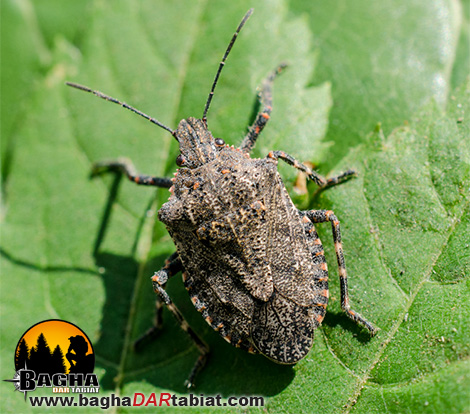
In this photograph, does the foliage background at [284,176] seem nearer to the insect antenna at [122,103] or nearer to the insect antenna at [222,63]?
the insect antenna at [222,63]

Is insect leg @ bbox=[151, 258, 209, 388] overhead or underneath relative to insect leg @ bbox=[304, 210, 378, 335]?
underneath

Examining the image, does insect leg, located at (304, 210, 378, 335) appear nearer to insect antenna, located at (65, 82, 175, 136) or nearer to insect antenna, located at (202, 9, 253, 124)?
insect antenna, located at (202, 9, 253, 124)

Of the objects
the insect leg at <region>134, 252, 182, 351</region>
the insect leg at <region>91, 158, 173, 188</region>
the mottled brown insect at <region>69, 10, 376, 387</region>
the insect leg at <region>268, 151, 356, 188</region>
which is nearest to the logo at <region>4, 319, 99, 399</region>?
the insect leg at <region>134, 252, 182, 351</region>

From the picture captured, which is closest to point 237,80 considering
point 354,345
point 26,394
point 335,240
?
point 335,240

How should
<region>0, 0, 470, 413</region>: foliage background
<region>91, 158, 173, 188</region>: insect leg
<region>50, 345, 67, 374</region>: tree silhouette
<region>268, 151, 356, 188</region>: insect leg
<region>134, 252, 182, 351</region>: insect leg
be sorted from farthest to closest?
<region>91, 158, 173, 188</region>: insect leg < <region>50, 345, 67, 374</region>: tree silhouette < <region>134, 252, 182, 351</region>: insect leg < <region>268, 151, 356, 188</region>: insect leg < <region>0, 0, 470, 413</region>: foliage background

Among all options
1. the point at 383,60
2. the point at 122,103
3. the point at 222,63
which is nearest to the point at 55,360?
the point at 122,103

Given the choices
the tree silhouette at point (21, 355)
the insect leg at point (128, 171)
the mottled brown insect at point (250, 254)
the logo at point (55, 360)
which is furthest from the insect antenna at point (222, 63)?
the tree silhouette at point (21, 355)

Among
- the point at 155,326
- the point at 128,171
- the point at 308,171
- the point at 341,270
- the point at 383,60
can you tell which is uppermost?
the point at 383,60

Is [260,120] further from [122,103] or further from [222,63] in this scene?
[122,103]
